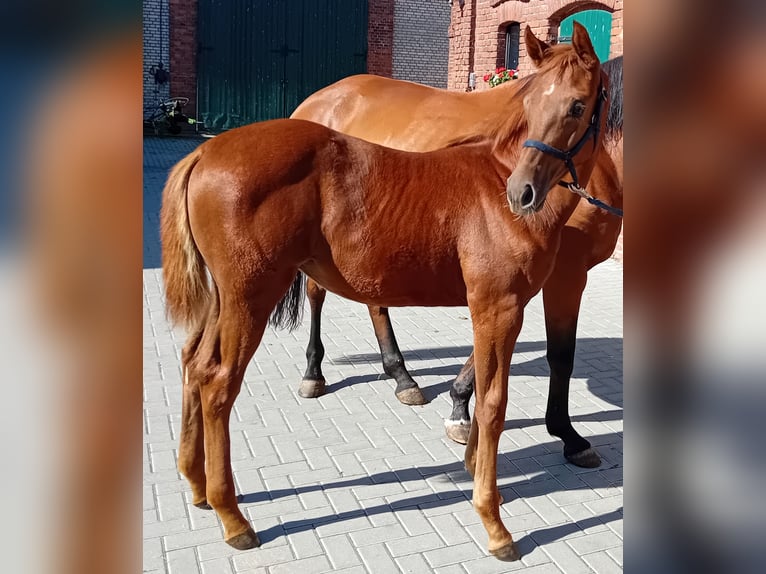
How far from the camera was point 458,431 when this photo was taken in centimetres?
401

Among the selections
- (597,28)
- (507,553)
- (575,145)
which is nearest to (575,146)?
(575,145)

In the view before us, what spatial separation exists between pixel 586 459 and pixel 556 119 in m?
1.99

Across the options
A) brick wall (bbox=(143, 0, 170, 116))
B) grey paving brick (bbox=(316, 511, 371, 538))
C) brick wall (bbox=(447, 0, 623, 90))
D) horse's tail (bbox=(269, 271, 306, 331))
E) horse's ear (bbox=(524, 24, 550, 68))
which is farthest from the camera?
brick wall (bbox=(143, 0, 170, 116))

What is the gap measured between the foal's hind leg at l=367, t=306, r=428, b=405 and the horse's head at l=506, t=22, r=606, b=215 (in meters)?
2.29

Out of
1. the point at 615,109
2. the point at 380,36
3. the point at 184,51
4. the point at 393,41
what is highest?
the point at 380,36

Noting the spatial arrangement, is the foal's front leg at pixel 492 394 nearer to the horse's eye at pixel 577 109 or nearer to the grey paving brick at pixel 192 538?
the horse's eye at pixel 577 109

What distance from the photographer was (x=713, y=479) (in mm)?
481

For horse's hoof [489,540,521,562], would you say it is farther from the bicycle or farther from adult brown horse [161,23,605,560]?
the bicycle

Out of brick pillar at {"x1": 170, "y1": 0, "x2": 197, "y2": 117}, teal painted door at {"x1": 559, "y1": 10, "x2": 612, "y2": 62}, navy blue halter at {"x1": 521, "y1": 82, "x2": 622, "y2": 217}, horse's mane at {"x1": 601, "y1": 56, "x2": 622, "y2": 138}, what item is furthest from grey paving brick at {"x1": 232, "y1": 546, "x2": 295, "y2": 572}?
brick pillar at {"x1": 170, "y1": 0, "x2": 197, "y2": 117}

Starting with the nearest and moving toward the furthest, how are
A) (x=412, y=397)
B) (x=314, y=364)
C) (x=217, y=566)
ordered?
1. (x=217, y=566)
2. (x=412, y=397)
3. (x=314, y=364)

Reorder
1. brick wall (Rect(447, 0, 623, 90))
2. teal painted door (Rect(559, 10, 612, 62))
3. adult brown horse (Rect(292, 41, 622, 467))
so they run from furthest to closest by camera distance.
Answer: teal painted door (Rect(559, 10, 612, 62))
brick wall (Rect(447, 0, 623, 90))
adult brown horse (Rect(292, 41, 622, 467))

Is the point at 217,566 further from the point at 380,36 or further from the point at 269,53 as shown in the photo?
the point at 380,36

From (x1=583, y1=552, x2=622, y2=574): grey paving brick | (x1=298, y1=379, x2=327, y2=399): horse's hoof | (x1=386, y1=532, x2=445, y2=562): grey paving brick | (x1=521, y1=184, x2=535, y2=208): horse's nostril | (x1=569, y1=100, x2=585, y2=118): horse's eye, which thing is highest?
(x1=569, y1=100, x2=585, y2=118): horse's eye

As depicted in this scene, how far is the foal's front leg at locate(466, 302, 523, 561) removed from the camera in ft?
9.45
